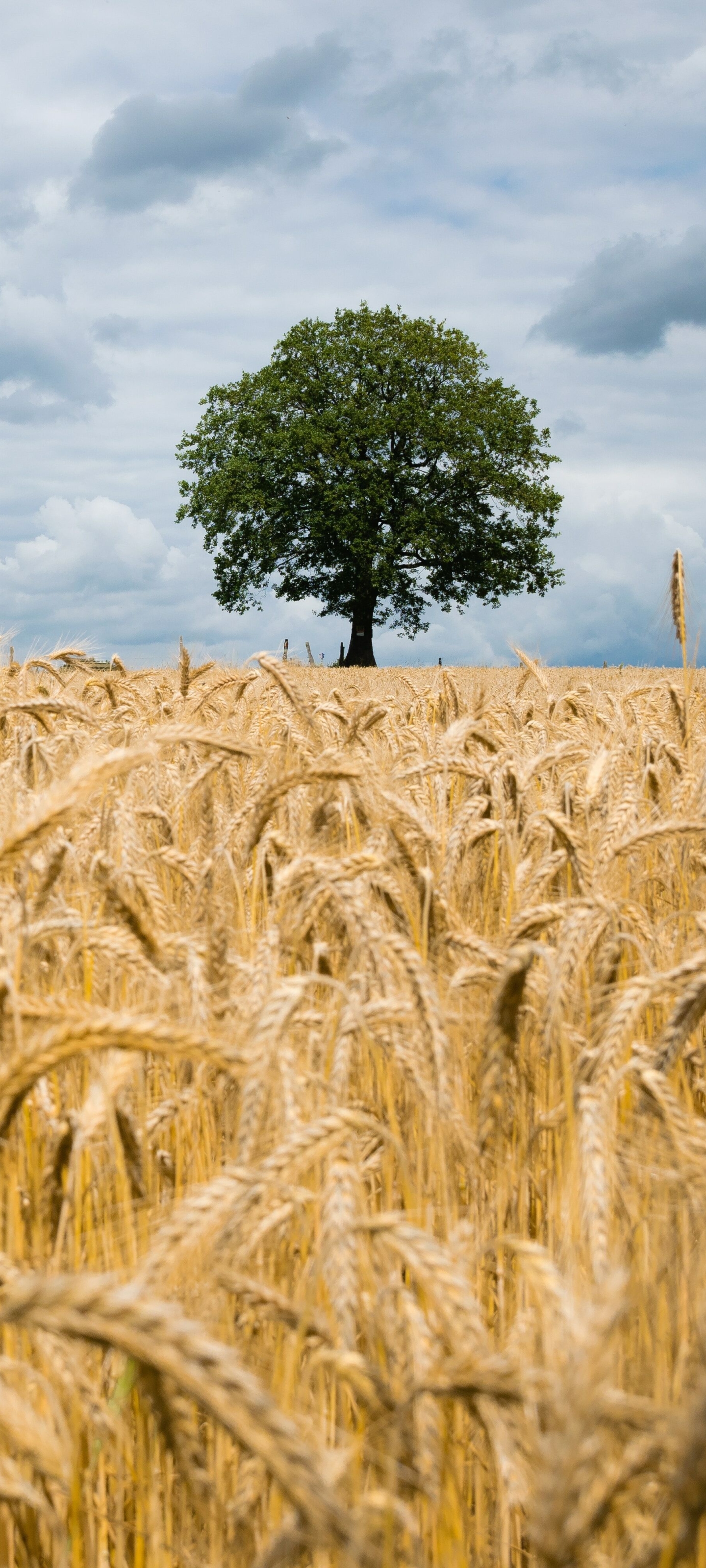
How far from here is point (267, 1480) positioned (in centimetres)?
122

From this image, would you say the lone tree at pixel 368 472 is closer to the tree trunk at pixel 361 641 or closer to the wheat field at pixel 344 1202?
the tree trunk at pixel 361 641

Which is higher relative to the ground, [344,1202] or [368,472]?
[368,472]

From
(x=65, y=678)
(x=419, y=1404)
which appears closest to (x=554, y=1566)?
(x=419, y=1404)

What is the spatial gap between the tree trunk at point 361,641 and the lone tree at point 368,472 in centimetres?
6

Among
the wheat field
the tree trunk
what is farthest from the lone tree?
the wheat field

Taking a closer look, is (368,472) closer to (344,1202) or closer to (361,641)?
(361,641)

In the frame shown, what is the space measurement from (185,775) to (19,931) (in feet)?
8.29

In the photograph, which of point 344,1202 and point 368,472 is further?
point 368,472

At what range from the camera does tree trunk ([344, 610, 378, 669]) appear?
40125mm

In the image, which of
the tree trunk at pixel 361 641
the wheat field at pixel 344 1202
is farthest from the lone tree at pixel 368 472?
the wheat field at pixel 344 1202

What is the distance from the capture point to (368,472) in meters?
37.4

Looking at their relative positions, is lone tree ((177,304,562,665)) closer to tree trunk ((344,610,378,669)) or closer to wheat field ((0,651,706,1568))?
tree trunk ((344,610,378,669))

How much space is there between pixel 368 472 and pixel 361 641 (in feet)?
20.0

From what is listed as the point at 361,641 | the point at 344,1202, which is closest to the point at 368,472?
the point at 361,641
